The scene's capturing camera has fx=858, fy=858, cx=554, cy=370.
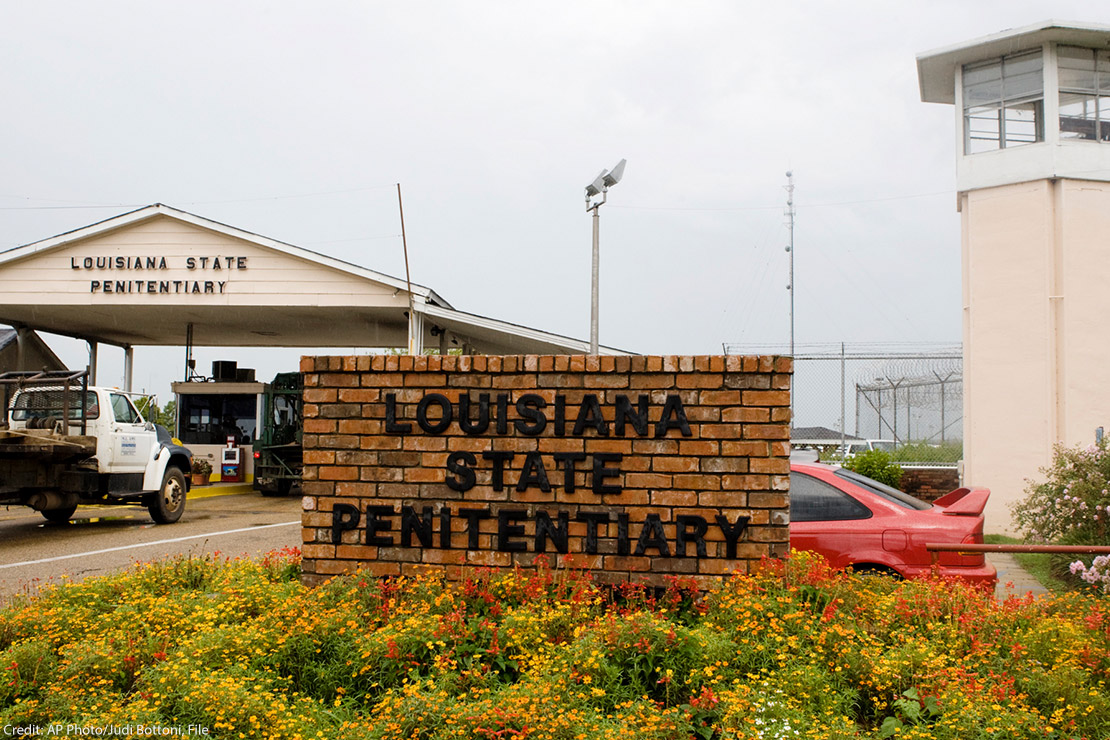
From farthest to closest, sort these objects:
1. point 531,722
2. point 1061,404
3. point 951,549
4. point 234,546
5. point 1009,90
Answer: point 1009,90, point 1061,404, point 234,546, point 951,549, point 531,722

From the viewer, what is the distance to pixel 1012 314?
12.7 meters

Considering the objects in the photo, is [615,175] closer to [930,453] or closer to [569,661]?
[930,453]

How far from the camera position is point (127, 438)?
516 inches

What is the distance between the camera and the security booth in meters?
20.7

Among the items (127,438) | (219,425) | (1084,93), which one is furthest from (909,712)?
(219,425)

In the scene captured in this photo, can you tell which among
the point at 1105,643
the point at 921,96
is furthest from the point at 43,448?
the point at 921,96

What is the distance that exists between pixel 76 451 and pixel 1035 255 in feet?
46.0

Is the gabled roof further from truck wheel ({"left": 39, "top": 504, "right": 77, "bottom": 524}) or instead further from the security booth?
truck wheel ({"left": 39, "top": 504, "right": 77, "bottom": 524})

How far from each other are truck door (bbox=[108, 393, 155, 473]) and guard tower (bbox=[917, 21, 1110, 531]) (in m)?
12.7

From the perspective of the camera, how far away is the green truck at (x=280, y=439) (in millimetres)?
19406

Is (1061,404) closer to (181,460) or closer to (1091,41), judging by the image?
(1091,41)

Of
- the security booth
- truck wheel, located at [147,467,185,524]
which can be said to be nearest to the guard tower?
truck wheel, located at [147,467,185,524]

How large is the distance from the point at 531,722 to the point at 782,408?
2.31 meters

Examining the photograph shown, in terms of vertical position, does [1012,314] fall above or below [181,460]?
above
